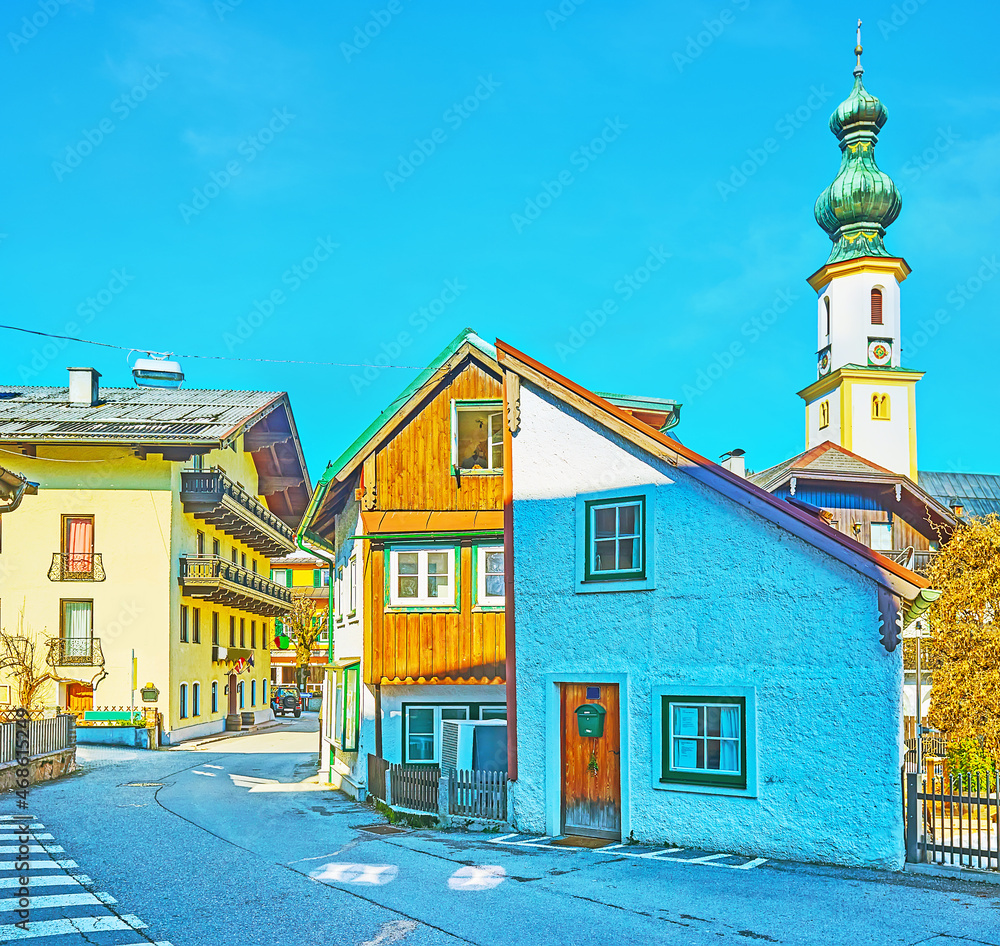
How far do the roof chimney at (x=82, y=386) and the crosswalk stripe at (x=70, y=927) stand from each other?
35631 mm

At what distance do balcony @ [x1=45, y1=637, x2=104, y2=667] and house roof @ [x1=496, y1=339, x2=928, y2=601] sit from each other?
87.4ft

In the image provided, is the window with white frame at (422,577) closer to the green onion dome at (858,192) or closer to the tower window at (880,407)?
the tower window at (880,407)

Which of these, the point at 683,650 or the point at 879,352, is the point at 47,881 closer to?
the point at 683,650

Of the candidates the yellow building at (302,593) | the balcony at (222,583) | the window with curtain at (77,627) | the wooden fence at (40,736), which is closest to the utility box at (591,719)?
the wooden fence at (40,736)

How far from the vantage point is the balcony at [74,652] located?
3738cm

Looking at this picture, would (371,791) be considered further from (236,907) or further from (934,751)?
(934,751)

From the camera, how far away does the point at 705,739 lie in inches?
559

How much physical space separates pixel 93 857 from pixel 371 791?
7043 mm

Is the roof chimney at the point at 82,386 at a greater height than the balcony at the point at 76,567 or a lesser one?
greater

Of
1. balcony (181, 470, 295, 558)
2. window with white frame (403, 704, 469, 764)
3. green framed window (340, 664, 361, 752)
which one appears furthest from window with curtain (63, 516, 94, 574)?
window with white frame (403, 704, 469, 764)

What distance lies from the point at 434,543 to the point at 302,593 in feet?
191

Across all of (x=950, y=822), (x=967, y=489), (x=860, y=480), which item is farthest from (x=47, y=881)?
(x=967, y=489)

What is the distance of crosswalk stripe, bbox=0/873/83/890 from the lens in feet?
38.7

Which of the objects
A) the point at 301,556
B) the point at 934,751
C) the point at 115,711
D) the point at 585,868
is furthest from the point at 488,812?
the point at 301,556
